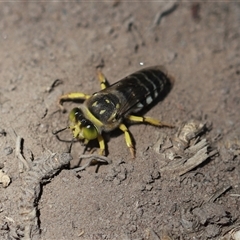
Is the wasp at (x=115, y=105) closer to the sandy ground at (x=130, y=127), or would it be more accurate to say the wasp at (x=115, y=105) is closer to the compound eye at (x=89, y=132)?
the compound eye at (x=89, y=132)

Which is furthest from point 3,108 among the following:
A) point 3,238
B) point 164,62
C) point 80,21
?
point 164,62

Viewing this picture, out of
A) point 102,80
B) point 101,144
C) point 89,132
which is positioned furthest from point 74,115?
point 102,80

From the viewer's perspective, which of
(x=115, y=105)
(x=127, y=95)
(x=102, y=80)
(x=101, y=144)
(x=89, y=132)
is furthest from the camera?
(x=102, y=80)

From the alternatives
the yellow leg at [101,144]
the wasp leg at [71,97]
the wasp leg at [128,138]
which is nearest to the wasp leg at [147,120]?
the wasp leg at [128,138]

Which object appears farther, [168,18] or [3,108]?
[168,18]

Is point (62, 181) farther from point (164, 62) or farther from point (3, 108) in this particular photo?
point (164, 62)

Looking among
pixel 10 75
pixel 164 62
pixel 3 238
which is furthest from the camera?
pixel 164 62

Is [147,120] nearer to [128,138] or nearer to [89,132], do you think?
[128,138]
